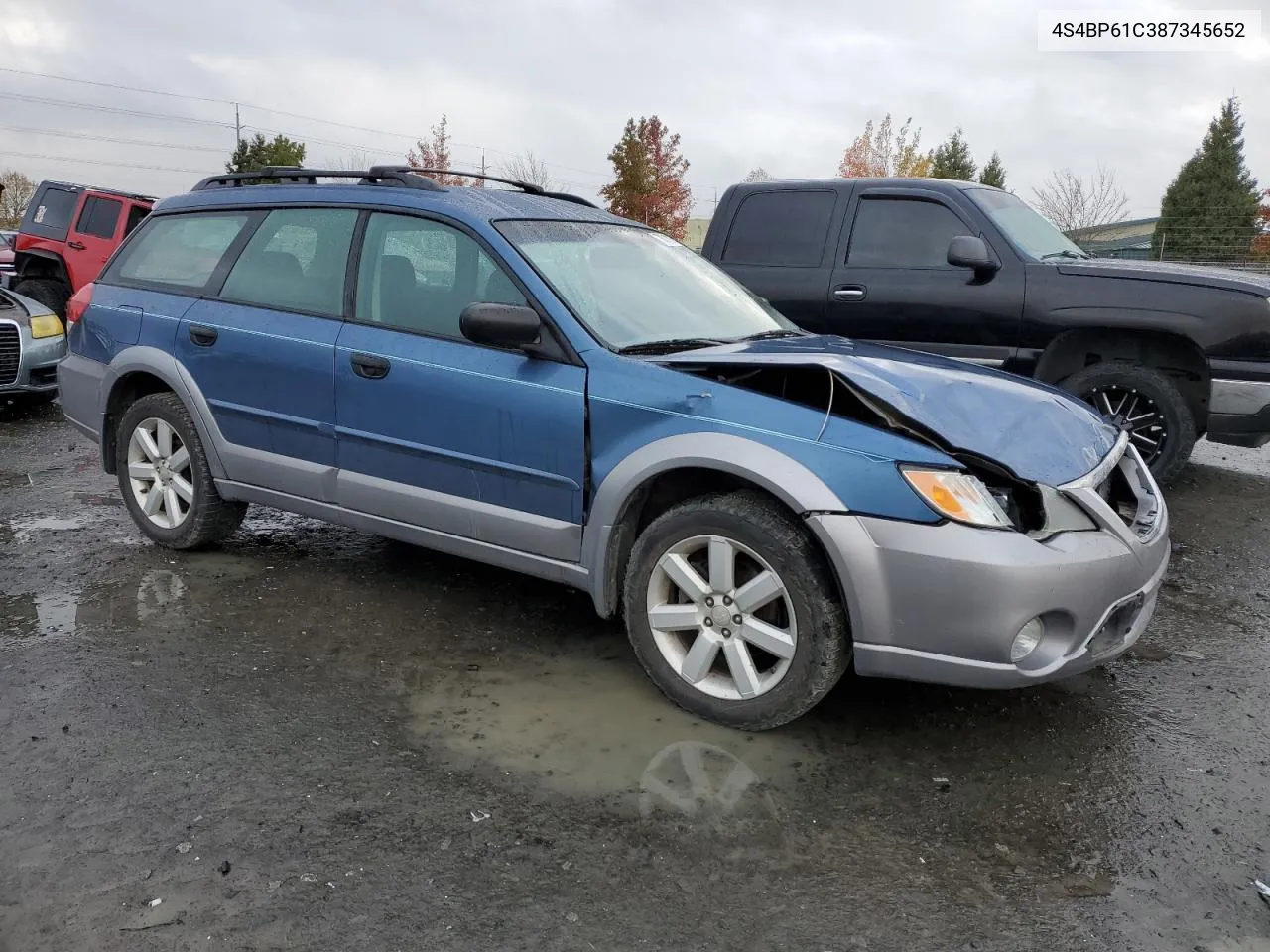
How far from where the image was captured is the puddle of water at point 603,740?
3.03 m

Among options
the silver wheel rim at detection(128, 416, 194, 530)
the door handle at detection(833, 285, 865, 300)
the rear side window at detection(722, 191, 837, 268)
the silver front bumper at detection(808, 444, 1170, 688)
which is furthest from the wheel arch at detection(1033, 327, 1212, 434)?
the silver wheel rim at detection(128, 416, 194, 530)

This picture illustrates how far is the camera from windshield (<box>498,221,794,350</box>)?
12.8ft

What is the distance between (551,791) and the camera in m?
3.01

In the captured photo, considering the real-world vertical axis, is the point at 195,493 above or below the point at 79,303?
below

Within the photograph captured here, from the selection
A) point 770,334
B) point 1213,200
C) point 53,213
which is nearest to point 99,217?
point 53,213

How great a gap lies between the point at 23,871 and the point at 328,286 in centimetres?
254

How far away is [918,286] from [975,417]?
3766 millimetres

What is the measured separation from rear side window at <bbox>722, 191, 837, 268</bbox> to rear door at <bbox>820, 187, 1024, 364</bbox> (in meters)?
0.20

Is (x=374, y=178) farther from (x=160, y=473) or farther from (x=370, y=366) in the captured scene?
(x=160, y=473)

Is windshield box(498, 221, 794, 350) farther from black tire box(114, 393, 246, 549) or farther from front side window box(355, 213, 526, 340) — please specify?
black tire box(114, 393, 246, 549)

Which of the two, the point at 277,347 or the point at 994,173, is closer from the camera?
the point at 277,347

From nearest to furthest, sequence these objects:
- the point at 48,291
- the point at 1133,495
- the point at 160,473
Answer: the point at 1133,495
the point at 160,473
the point at 48,291

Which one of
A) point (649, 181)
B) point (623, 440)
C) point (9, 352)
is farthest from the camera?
point (649, 181)

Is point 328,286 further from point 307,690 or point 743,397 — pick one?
point 743,397
